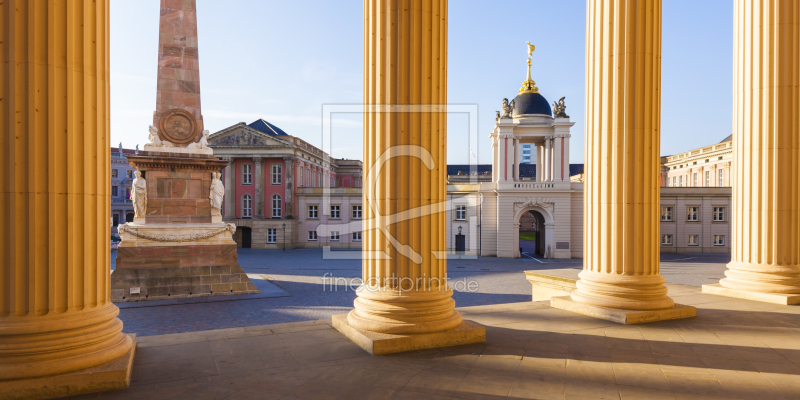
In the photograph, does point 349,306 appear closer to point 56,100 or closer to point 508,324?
point 508,324

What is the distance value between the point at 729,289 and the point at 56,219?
41.3 ft

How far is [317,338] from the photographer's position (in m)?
6.92

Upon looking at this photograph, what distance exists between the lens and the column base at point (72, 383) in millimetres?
4574

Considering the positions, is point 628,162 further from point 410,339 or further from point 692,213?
point 692,213

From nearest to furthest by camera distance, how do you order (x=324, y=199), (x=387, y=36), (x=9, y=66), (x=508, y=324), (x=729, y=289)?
(x=9, y=66) → (x=387, y=36) → (x=508, y=324) → (x=729, y=289) → (x=324, y=199)

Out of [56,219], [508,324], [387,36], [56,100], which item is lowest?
[508,324]

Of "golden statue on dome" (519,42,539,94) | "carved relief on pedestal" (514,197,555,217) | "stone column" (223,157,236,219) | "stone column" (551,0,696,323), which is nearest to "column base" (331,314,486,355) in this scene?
"stone column" (551,0,696,323)

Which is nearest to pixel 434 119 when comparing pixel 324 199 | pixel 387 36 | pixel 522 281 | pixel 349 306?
pixel 387 36

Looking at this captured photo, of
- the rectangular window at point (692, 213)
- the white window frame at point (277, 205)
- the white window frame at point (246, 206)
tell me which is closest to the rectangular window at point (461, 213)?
the white window frame at point (277, 205)

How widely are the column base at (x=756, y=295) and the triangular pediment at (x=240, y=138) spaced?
2004 inches

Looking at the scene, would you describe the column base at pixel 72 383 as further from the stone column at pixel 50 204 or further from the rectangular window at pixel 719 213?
the rectangular window at pixel 719 213

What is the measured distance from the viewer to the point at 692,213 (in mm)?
49844

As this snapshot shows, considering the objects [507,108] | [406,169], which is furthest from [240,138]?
[406,169]

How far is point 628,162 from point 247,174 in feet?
176
